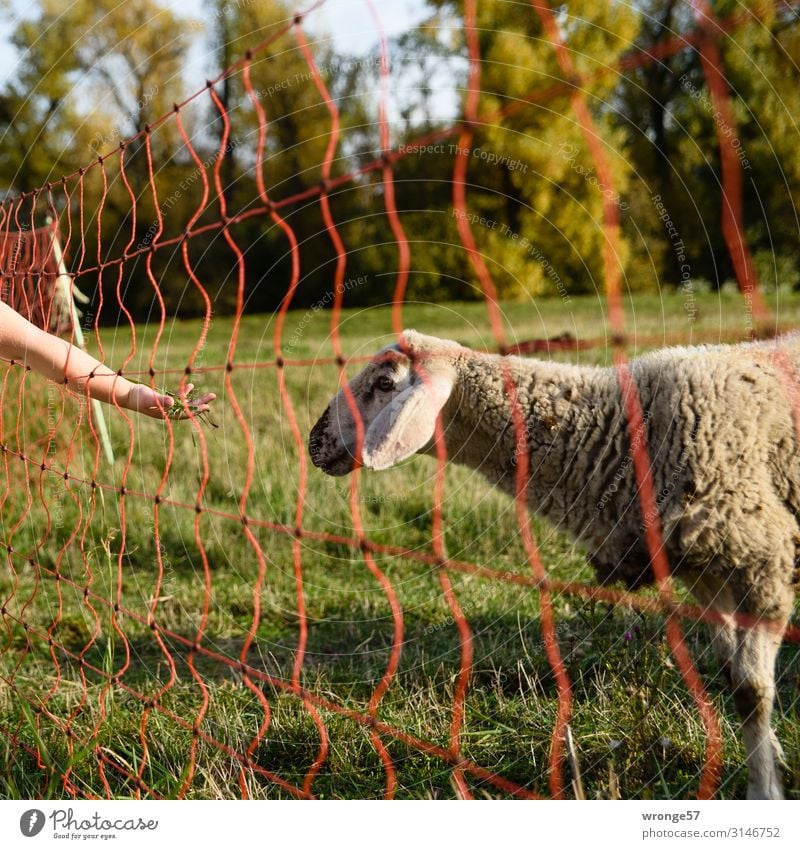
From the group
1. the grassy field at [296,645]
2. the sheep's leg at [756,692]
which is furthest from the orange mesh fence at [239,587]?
the sheep's leg at [756,692]

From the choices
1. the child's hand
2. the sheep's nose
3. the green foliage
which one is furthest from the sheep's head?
the child's hand

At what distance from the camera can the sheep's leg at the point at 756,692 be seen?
85.0 inches

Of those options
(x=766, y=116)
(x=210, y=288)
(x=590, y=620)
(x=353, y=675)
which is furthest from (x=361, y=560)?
(x=210, y=288)

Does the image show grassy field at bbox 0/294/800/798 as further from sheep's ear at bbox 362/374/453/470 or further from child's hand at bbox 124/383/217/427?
sheep's ear at bbox 362/374/453/470

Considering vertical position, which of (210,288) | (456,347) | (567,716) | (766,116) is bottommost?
(567,716)

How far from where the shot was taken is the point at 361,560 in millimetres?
4047

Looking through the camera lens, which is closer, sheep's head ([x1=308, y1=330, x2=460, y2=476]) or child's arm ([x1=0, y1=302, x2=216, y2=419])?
child's arm ([x1=0, y1=302, x2=216, y2=419])

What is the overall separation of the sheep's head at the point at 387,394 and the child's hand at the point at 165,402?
520 mm

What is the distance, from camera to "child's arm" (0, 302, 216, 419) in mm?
2207

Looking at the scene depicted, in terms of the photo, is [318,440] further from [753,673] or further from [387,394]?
[753,673]
